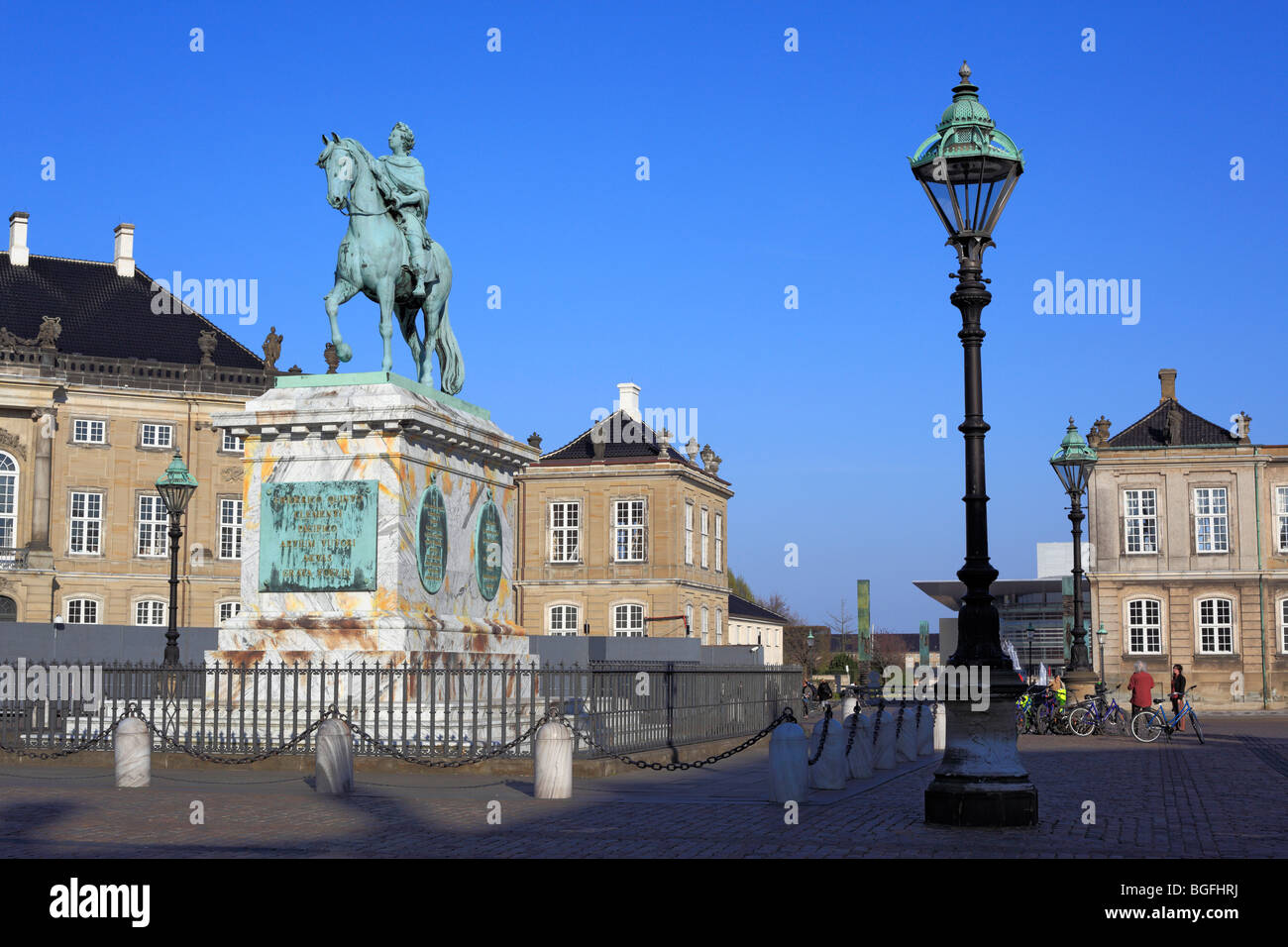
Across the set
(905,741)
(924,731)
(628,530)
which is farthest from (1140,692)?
(628,530)

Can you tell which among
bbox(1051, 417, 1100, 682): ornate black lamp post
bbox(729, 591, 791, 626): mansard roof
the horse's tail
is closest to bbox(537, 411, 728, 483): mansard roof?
bbox(729, 591, 791, 626): mansard roof

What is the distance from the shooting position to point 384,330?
19.1 m

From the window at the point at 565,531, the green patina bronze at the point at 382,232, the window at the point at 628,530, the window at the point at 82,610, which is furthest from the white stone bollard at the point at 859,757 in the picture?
the window at the point at 565,531

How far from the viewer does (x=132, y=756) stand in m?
15.4

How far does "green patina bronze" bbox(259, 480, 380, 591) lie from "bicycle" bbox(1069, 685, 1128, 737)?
1794 centimetres

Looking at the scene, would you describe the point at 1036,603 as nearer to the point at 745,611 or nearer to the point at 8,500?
the point at 745,611

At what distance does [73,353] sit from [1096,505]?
4179cm

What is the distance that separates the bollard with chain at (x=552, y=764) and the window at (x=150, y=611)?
43.6 metres

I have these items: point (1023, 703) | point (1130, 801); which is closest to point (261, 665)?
point (1130, 801)

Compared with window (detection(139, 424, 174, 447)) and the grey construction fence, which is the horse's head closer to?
the grey construction fence

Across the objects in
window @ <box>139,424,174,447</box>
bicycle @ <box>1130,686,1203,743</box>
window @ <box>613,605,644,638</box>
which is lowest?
bicycle @ <box>1130,686,1203,743</box>

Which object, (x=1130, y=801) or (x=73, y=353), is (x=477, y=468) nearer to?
(x=1130, y=801)

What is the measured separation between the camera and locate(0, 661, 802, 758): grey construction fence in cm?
1675

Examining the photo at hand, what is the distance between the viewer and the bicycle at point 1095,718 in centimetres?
2975
